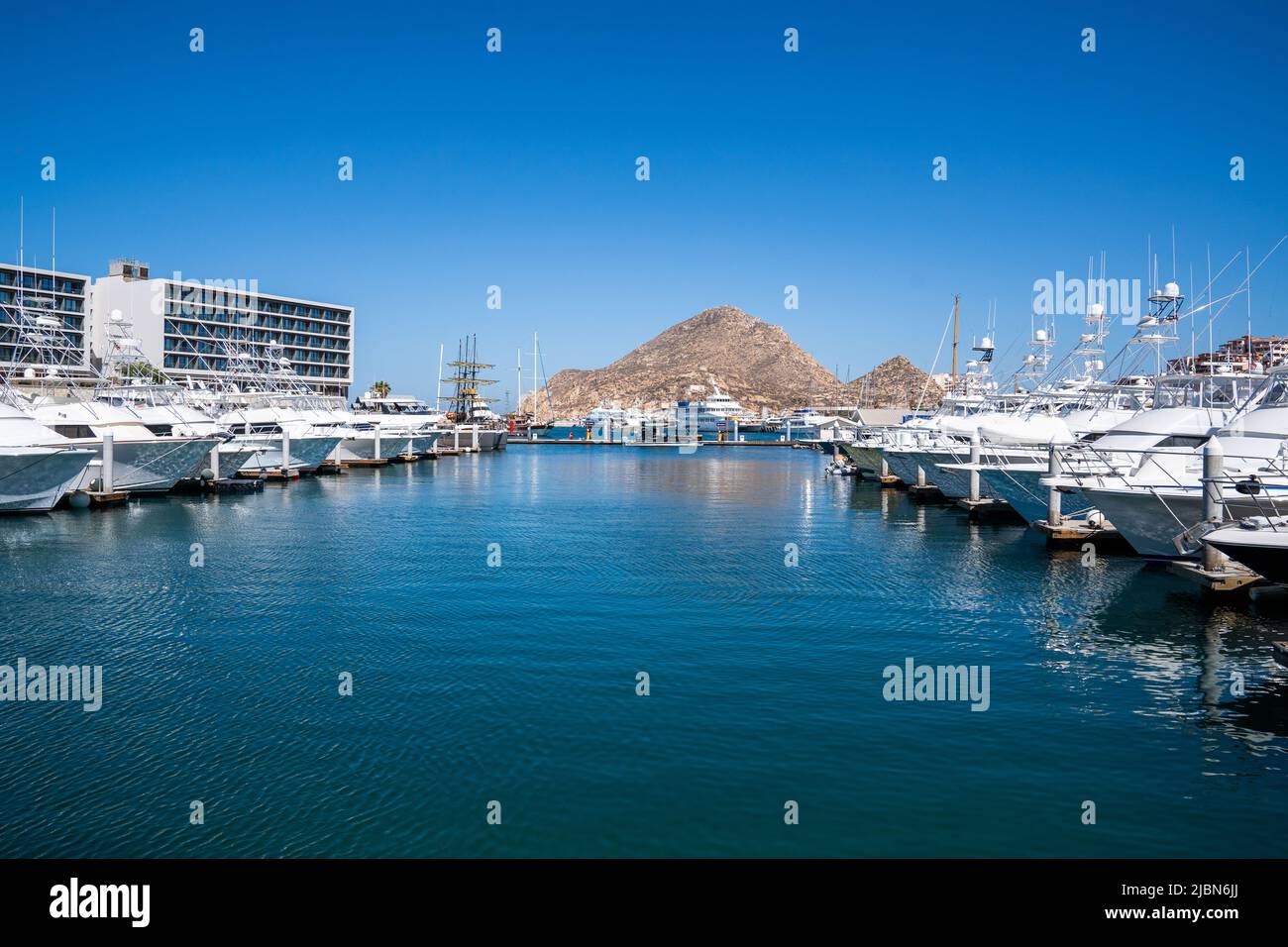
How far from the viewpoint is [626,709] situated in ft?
50.3

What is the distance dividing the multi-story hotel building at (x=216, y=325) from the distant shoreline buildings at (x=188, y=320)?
12 cm

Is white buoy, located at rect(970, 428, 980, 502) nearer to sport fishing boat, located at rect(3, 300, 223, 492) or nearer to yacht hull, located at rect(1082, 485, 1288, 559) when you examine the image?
yacht hull, located at rect(1082, 485, 1288, 559)

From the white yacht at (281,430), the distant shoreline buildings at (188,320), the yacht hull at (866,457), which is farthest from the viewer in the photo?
the distant shoreline buildings at (188,320)

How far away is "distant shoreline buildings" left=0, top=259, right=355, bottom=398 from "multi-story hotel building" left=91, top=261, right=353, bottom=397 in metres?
0.12

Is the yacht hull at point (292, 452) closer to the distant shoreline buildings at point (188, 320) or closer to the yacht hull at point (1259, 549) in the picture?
the distant shoreline buildings at point (188, 320)

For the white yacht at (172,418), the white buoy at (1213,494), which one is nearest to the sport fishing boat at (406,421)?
the white yacht at (172,418)

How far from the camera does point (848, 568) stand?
98.6 feet

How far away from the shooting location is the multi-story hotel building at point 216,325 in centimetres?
11769

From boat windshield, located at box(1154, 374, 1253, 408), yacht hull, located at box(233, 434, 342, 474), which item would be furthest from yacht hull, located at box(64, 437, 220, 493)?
boat windshield, located at box(1154, 374, 1253, 408)

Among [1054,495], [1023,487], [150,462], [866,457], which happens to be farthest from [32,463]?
[866,457]

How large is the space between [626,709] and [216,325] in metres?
127

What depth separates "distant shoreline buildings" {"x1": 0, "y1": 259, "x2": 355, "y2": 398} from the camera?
105m

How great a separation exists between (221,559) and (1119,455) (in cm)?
2818
